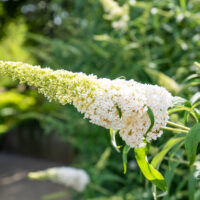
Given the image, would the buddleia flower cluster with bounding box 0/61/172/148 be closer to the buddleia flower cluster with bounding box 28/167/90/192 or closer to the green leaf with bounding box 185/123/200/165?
the green leaf with bounding box 185/123/200/165

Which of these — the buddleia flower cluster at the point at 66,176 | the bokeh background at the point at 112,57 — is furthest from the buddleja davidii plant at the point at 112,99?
the buddleia flower cluster at the point at 66,176

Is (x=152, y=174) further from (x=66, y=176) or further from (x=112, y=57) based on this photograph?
(x=112, y=57)

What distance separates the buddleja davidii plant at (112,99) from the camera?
0.49 meters

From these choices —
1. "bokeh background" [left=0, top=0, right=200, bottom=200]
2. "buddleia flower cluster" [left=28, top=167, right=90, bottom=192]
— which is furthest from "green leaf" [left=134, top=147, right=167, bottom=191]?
"buddleia flower cluster" [left=28, top=167, right=90, bottom=192]

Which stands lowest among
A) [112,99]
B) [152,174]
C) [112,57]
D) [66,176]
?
[66,176]

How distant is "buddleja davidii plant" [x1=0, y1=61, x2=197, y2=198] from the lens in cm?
49

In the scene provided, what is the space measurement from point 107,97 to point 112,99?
1cm

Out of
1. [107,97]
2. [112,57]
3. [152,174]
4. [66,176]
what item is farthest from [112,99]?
[112,57]

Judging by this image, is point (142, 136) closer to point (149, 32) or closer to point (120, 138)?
point (120, 138)

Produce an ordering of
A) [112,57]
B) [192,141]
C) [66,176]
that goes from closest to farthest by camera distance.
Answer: [192,141] < [66,176] < [112,57]

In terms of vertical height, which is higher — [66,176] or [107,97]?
[107,97]

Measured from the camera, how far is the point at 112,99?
491mm

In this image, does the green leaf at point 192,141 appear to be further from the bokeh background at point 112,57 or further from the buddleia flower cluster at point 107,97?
the bokeh background at point 112,57

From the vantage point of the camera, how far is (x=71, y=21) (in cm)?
266
